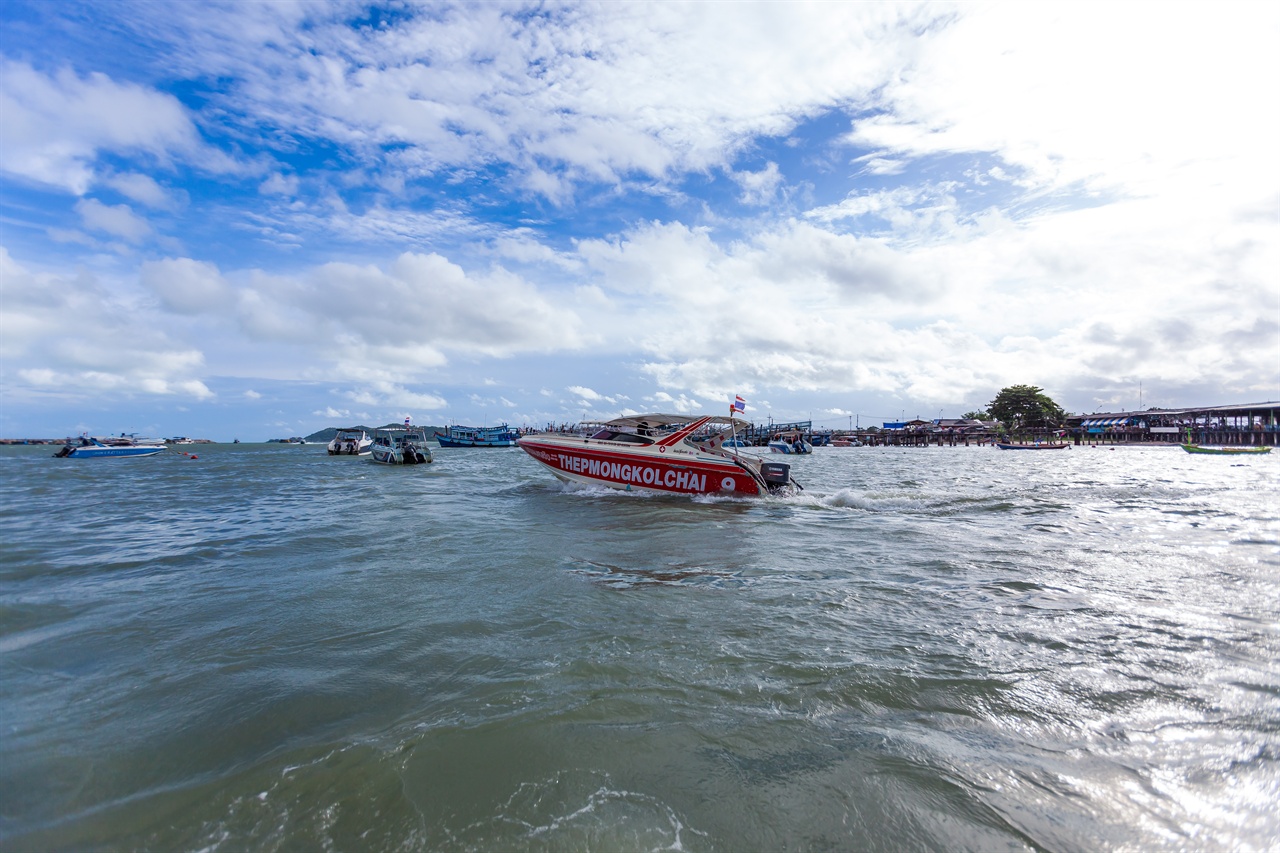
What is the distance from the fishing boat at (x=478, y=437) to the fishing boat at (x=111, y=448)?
46.1m

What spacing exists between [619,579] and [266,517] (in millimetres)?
10583

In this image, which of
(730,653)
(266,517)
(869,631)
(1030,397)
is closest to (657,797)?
(730,653)

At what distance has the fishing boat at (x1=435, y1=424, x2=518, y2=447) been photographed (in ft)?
308

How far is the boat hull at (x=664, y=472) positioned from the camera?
1580 centimetres

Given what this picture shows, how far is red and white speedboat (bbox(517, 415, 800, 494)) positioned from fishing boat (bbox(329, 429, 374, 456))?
1771 inches

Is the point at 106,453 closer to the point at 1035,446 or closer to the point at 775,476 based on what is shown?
the point at 775,476

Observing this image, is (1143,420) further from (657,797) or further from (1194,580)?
(657,797)

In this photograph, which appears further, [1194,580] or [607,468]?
[607,468]

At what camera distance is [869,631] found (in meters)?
4.90

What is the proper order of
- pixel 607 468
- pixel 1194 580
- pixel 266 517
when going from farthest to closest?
pixel 607 468
pixel 266 517
pixel 1194 580

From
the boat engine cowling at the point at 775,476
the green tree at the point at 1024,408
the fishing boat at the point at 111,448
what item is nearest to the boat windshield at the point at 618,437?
the boat engine cowling at the point at 775,476

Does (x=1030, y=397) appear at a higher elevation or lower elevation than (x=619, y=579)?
higher

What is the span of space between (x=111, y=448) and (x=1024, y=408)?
4936 inches

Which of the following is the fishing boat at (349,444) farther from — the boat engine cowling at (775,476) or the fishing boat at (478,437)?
the boat engine cowling at (775,476)
